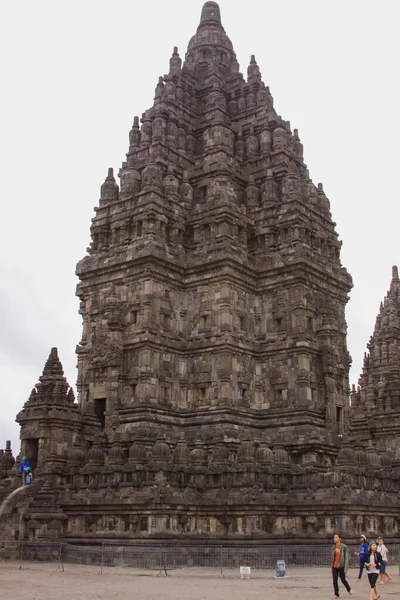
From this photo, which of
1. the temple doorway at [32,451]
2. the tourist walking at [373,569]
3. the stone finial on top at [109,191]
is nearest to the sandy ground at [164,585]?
the tourist walking at [373,569]

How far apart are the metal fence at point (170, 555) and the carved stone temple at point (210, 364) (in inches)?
53.2

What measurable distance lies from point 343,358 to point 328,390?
11.1 feet

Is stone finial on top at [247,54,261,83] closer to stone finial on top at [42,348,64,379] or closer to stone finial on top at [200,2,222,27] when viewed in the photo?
stone finial on top at [200,2,222,27]

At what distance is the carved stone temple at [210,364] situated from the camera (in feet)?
114

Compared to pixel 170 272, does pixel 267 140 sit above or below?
above

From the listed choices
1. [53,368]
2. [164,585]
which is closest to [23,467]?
[53,368]

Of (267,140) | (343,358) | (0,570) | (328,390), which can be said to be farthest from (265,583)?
(267,140)

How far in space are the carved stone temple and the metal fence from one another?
135cm

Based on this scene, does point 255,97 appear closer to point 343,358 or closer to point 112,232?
point 112,232

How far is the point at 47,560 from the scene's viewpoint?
32969mm

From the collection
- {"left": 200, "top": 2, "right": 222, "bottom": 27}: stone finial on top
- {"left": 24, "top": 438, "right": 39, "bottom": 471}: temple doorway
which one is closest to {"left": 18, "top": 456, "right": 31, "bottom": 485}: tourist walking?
{"left": 24, "top": 438, "right": 39, "bottom": 471}: temple doorway

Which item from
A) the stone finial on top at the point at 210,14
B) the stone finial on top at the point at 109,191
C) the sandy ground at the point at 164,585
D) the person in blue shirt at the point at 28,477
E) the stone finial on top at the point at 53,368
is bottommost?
the sandy ground at the point at 164,585

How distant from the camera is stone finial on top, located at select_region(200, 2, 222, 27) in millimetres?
57062

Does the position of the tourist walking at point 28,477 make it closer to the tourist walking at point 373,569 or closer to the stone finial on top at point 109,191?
the stone finial on top at point 109,191
